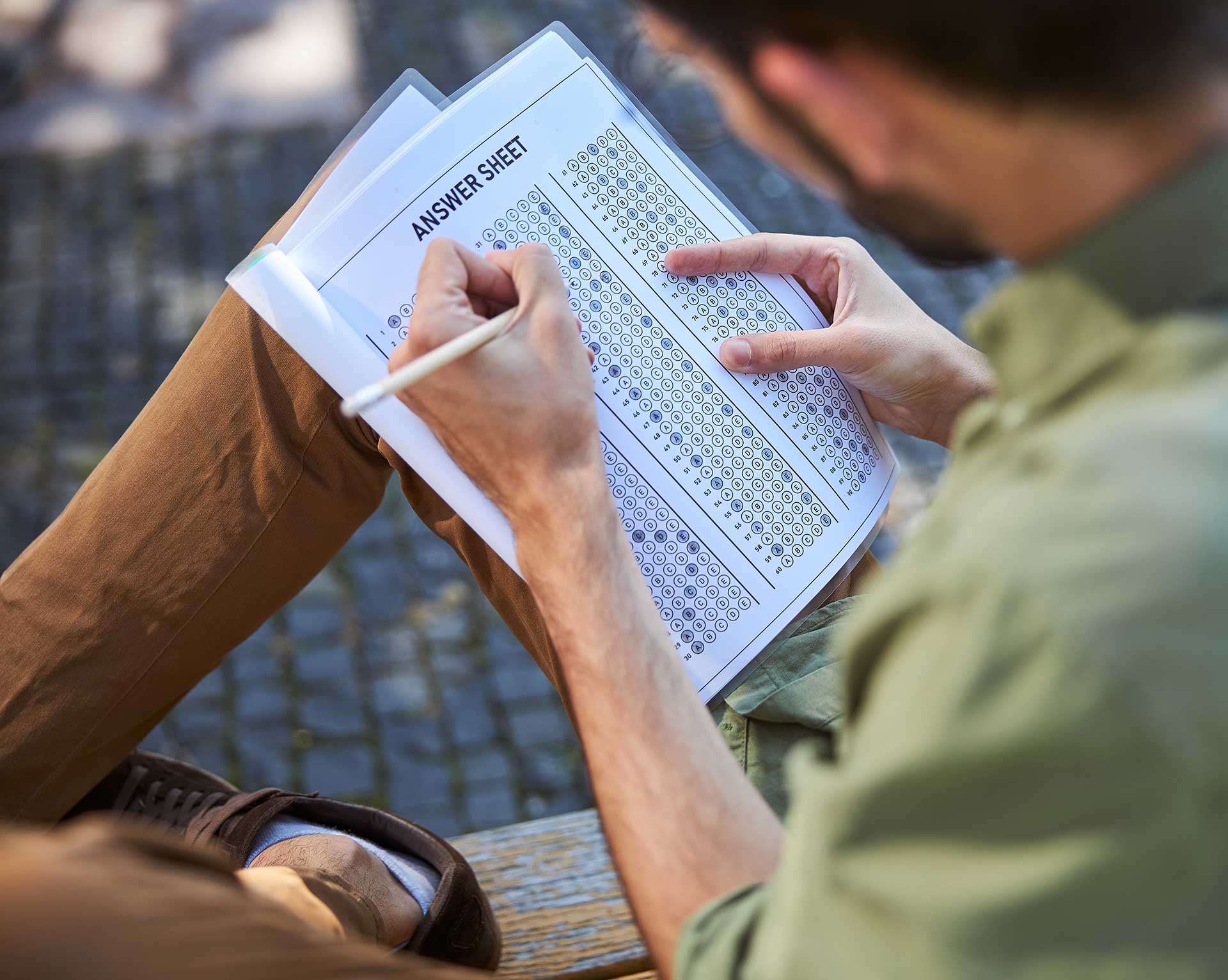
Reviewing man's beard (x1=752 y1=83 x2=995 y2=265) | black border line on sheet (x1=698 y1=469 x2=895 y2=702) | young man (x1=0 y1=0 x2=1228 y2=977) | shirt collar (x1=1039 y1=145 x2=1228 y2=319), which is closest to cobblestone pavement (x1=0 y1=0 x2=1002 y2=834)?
black border line on sheet (x1=698 y1=469 x2=895 y2=702)

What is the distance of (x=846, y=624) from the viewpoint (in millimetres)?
1204

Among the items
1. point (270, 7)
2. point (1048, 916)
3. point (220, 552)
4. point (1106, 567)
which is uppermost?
point (270, 7)

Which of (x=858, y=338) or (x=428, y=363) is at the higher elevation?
(x=428, y=363)

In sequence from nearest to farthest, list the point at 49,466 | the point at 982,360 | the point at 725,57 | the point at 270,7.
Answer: the point at 725,57
the point at 982,360
the point at 49,466
the point at 270,7

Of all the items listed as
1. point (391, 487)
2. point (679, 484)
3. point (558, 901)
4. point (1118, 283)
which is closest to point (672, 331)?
point (679, 484)

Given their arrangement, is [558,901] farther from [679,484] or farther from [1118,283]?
[1118,283]

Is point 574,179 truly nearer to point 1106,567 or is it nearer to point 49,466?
point 1106,567

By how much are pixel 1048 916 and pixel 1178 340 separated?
310mm

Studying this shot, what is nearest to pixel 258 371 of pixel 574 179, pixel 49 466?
pixel 574 179

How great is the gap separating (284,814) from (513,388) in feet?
2.01

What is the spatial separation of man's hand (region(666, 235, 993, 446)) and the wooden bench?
575mm

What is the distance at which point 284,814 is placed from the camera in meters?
1.34

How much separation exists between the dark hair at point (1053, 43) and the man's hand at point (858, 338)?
1.96 feet

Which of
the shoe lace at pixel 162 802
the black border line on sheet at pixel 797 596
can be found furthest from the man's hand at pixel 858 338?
the shoe lace at pixel 162 802
